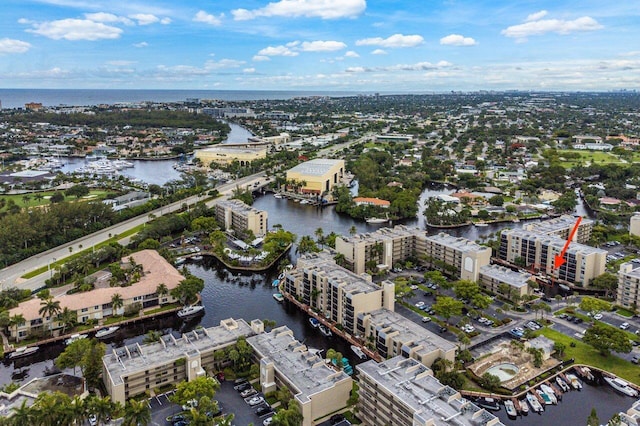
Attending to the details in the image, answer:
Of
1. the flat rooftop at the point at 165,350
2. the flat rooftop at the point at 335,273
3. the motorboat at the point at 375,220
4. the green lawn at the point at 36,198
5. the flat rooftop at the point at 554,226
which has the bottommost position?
the motorboat at the point at 375,220

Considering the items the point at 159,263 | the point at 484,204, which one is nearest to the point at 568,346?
the point at 159,263

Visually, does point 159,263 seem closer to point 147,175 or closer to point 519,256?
point 519,256

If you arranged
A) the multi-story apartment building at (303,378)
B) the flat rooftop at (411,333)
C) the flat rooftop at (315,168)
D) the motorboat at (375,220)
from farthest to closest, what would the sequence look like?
the flat rooftop at (315,168)
the motorboat at (375,220)
the flat rooftop at (411,333)
the multi-story apartment building at (303,378)

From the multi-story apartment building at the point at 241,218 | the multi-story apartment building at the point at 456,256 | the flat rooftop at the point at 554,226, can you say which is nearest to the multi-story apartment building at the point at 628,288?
the multi-story apartment building at the point at 456,256

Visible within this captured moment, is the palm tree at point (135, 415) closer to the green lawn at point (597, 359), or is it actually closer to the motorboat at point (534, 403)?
the motorboat at point (534, 403)

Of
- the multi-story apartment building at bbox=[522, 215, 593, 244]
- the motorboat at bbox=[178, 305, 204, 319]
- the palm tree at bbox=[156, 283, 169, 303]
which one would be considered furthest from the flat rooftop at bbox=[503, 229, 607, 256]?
the palm tree at bbox=[156, 283, 169, 303]

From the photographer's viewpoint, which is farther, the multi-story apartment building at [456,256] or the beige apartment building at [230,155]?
the beige apartment building at [230,155]
